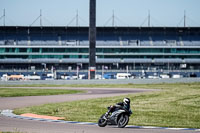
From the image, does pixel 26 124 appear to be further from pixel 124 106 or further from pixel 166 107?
pixel 166 107

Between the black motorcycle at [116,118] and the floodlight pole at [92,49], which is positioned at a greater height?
the floodlight pole at [92,49]

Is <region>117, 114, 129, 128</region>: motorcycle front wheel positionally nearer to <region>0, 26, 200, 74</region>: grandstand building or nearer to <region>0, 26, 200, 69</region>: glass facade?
<region>0, 26, 200, 74</region>: grandstand building

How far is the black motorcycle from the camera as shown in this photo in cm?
1823

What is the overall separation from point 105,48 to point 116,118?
106m

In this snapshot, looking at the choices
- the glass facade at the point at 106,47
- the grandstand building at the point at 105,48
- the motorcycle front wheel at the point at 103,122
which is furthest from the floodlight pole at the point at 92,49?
the motorcycle front wheel at the point at 103,122

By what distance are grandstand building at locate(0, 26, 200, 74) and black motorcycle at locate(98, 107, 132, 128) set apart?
104468 millimetres

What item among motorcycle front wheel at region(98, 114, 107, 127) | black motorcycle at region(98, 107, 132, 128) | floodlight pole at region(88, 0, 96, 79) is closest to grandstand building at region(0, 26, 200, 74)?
floodlight pole at region(88, 0, 96, 79)

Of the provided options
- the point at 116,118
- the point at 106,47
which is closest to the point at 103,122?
the point at 116,118

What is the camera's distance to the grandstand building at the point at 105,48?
124m

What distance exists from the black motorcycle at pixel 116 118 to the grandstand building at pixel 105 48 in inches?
4113

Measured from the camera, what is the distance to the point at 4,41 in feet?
415

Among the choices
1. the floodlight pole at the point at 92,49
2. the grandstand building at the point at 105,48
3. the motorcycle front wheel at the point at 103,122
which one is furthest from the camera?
the grandstand building at the point at 105,48

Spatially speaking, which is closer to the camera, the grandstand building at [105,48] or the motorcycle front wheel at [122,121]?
the motorcycle front wheel at [122,121]

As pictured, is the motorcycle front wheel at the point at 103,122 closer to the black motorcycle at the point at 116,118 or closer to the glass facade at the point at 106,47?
the black motorcycle at the point at 116,118
